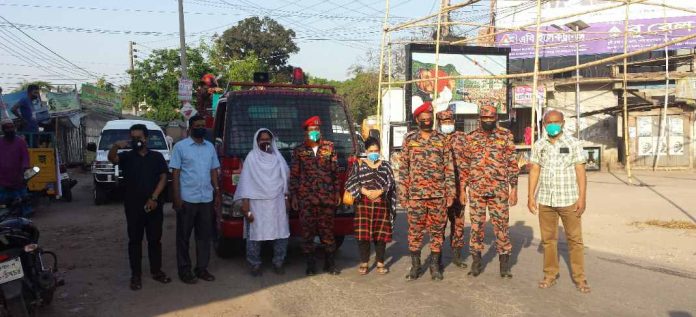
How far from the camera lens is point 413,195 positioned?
20.2 ft

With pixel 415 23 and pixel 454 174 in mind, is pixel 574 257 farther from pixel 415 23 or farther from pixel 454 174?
pixel 415 23

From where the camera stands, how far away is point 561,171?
224 inches

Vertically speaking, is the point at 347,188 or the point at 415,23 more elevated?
the point at 415,23

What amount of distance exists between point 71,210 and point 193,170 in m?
8.21

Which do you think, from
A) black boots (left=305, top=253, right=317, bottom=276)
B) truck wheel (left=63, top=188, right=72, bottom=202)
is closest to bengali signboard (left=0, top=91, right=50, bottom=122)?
truck wheel (left=63, top=188, right=72, bottom=202)

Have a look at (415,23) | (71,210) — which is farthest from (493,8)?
(71,210)

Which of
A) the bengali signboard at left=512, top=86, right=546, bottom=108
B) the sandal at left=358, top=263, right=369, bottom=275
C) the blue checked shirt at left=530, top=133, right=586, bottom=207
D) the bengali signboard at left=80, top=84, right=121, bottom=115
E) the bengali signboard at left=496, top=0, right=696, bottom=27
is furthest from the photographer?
the bengali signboard at left=80, top=84, right=121, bottom=115

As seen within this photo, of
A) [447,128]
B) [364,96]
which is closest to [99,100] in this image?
[364,96]

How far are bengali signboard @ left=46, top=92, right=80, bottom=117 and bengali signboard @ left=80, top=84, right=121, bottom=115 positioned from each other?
881 mm

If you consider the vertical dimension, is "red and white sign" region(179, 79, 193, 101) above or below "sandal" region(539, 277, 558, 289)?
above

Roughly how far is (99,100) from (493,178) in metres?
28.2

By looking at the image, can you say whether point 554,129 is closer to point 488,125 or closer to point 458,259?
point 488,125

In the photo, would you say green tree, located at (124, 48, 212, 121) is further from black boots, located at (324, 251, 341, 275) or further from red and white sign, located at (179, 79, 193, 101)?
black boots, located at (324, 251, 341, 275)

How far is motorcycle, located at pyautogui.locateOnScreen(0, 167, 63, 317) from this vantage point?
4.48 metres
